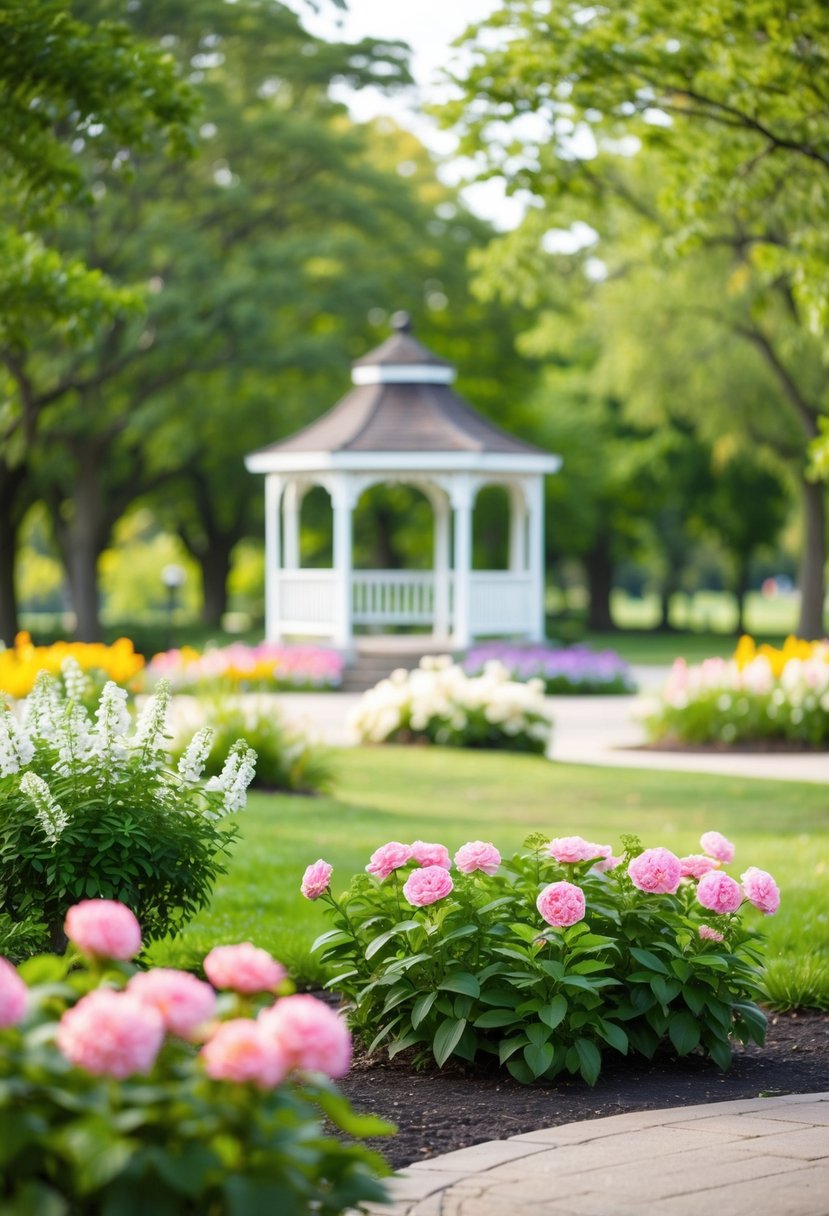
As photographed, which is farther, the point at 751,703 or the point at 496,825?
the point at 751,703

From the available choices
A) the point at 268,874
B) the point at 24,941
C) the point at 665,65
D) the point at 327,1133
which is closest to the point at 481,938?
the point at 327,1133

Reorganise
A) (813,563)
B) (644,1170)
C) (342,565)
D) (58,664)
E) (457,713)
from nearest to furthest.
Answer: (644,1170) → (58,664) → (457,713) → (342,565) → (813,563)

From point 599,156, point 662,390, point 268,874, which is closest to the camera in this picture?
point 268,874

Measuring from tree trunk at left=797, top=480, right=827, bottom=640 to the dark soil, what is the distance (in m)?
28.4

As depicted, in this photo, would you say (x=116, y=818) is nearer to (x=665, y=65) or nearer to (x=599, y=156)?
(x=665, y=65)

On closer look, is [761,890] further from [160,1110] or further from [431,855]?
[160,1110]

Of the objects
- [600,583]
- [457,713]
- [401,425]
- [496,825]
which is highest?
[401,425]

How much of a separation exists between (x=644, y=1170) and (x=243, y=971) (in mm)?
1612

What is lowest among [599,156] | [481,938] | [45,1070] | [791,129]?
[481,938]

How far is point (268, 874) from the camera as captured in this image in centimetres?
855

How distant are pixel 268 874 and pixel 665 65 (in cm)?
523

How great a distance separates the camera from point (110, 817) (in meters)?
5.16

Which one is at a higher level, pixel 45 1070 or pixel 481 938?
pixel 45 1070

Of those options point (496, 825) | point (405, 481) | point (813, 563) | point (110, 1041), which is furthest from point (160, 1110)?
point (813, 563)
